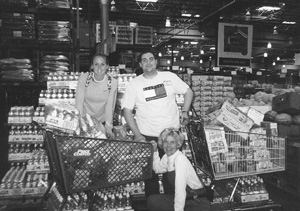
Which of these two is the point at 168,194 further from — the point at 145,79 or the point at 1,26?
the point at 1,26

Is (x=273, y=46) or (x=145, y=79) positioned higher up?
(x=273, y=46)

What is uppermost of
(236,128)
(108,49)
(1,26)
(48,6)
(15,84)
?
(48,6)

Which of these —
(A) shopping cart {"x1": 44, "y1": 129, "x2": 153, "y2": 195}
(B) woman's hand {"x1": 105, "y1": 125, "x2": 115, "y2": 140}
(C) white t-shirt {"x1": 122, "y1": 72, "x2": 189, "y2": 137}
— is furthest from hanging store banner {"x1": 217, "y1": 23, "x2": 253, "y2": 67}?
(A) shopping cart {"x1": 44, "y1": 129, "x2": 153, "y2": 195}

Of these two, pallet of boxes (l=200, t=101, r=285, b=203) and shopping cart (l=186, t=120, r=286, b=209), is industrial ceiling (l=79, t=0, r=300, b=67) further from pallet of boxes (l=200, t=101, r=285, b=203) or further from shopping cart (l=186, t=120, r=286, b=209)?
shopping cart (l=186, t=120, r=286, b=209)

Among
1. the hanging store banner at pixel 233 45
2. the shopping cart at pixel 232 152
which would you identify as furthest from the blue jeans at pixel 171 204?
the hanging store banner at pixel 233 45

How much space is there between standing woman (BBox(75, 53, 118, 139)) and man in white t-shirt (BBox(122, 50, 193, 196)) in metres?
0.44

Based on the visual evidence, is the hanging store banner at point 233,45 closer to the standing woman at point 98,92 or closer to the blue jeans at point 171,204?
the standing woman at point 98,92

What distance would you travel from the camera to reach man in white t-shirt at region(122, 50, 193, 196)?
3.38m

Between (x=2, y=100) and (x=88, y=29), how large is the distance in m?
2.35

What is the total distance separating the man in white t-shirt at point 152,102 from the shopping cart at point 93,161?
2.06ft

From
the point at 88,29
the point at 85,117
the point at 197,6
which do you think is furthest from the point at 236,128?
the point at 197,6

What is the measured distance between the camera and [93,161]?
256 cm

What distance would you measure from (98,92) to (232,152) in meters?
1.76

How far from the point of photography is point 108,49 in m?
5.61
